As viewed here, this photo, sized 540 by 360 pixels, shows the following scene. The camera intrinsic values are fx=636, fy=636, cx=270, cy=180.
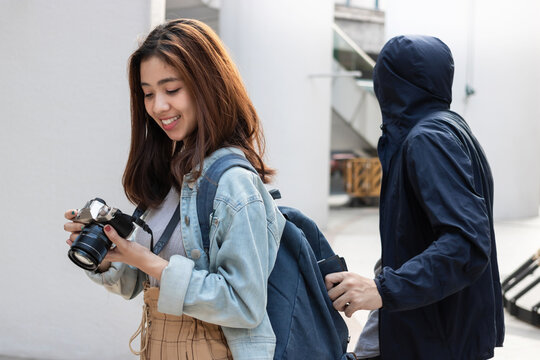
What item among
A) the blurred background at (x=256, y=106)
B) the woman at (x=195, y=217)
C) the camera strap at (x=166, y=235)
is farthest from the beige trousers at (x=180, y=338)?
the blurred background at (x=256, y=106)

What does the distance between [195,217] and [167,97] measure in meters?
0.33

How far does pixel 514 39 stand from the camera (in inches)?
574

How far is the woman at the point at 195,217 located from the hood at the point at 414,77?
46cm

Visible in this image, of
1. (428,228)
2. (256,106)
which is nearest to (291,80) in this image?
(256,106)

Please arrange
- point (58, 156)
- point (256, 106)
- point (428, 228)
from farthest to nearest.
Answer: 1. point (256, 106)
2. point (58, 156)
3. point (428, 228)

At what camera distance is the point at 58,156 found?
3.92 m

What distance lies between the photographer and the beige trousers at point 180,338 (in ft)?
5.07

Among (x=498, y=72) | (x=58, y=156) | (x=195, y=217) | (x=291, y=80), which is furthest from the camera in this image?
(x=498, y=72)

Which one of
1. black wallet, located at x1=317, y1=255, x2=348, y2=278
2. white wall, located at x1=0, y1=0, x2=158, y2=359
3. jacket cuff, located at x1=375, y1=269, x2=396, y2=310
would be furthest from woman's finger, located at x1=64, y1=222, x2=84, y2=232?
white wall, located at x1=0, y1=0, x2=158, y2=359

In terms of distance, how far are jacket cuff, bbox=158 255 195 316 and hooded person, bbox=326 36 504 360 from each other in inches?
16.5

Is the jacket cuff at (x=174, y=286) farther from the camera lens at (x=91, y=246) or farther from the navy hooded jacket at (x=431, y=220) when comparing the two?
the navy hooded jacket at (x=431, y=220)

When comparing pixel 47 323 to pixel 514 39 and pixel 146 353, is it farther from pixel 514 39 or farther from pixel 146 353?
pixel 514 39

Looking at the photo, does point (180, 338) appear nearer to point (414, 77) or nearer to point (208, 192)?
point (208, 192)

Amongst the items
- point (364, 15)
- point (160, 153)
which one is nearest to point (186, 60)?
point (160, 153)
